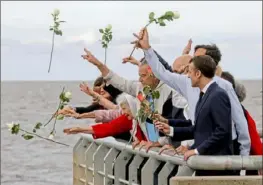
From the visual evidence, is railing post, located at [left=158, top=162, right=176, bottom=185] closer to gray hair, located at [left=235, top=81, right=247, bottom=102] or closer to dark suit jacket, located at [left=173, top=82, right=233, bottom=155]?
dark suit jacket, located at [left=173, top=82, right=233, bottom=155]

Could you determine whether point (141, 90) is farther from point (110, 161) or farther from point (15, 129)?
point (15, 129)

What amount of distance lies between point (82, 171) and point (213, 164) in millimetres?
3865

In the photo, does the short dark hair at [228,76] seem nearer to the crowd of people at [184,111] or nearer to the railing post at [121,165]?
the crowd of people at [184,111]

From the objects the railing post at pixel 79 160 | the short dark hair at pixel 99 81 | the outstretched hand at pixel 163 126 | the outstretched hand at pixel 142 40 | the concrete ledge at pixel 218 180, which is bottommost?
the railing post at pixel 79 160

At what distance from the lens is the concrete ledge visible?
278 inches

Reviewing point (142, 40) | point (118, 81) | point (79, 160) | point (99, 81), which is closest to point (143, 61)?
point (142, 40)

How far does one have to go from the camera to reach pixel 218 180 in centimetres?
711

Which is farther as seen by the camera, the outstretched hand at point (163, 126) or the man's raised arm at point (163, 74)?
the man's raised arm at point (163, 74)

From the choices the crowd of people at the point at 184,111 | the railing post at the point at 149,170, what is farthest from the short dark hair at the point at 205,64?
the railing post at the point at 149,170

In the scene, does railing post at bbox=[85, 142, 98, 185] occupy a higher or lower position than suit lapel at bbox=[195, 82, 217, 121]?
lower

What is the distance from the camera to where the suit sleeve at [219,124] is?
731cm

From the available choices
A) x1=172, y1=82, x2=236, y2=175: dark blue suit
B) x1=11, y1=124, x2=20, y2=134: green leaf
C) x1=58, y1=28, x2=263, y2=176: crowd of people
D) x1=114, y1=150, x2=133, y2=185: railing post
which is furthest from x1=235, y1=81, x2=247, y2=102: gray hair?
x1=11, y1=124, x2=20, y2=134: green leaf

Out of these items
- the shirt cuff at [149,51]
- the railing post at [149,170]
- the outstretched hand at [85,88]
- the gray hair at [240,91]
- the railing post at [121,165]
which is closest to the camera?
the shirt cuff at [149,51]

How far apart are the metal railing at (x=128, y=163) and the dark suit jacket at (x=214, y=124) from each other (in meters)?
0.12
